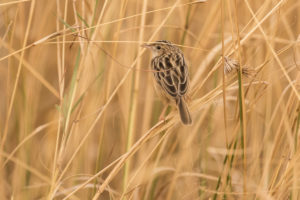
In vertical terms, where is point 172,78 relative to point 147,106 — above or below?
above

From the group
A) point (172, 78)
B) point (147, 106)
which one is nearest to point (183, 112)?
point (172, 78)

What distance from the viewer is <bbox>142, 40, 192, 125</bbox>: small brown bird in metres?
2.17

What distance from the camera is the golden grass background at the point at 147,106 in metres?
1.86

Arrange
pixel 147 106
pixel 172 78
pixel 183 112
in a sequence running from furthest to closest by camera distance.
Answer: pixel 147 106
pixel 172 78
pixel 183 112

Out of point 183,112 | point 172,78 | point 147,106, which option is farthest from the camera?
point 147,106

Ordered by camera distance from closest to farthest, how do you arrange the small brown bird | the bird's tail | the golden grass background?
the golden grass background, the bird's tail, the small brown bird

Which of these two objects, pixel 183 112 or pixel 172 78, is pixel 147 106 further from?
pixel 183 112

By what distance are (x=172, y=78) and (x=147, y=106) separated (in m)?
0.30

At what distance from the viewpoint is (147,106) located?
97.5 inches

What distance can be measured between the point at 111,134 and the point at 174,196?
613 millimetres

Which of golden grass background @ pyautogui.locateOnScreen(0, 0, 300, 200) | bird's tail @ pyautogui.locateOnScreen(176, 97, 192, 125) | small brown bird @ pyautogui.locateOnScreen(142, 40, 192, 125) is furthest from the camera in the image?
small brown bird @ pyautogui.locateOnScreen(142, 40, 192, 125)

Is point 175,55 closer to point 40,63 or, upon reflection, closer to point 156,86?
point 156,86

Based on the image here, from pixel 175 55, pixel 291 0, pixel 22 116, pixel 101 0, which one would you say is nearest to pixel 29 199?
pixel 22 116

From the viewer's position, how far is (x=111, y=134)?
301cm
